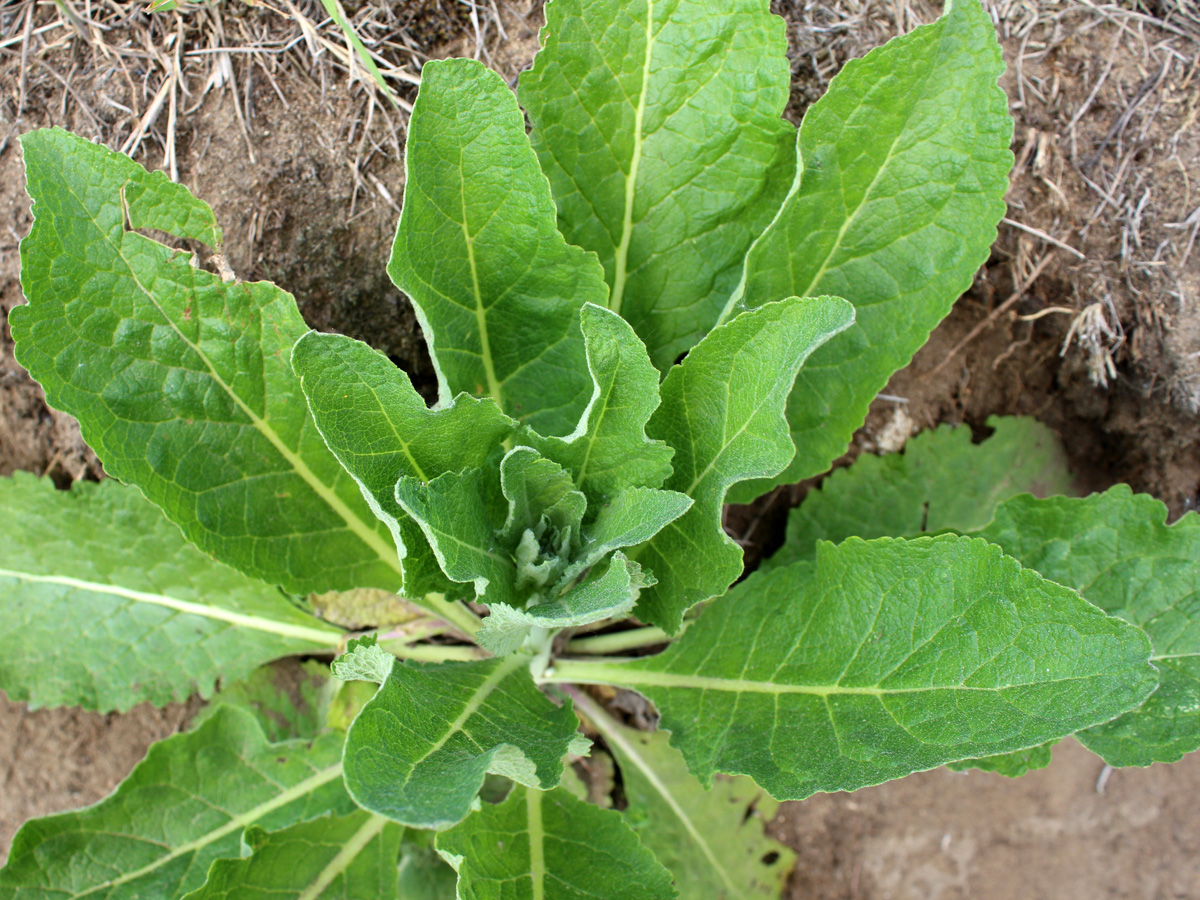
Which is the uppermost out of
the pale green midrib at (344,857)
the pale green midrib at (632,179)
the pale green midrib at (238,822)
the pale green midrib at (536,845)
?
the pale green midrib at (632,179)

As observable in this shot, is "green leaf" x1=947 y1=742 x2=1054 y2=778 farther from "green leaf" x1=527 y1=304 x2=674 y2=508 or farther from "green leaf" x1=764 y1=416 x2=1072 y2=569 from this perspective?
"green leaf" x1=527 y1=304 x2=674 y2=508

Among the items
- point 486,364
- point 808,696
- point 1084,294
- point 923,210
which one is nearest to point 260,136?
point 486,364

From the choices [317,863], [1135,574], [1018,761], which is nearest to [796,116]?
[1135,574]

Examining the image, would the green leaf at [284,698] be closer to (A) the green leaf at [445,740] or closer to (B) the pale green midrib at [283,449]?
(B) the pale green midrib at [283,449]

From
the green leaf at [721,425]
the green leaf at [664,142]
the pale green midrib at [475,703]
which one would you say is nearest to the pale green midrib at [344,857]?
the pale green midrib at [475,703]

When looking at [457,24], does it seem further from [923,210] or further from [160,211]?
[923,210]
